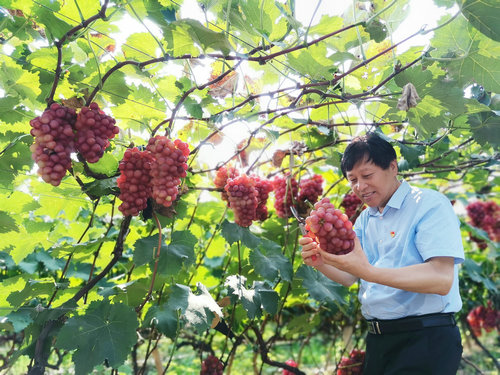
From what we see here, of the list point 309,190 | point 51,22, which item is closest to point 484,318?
point 309,190

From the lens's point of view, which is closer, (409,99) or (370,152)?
(409,99)

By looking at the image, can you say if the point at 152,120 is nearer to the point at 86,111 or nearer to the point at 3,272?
the point at 86,111

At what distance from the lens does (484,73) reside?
57.1 inches

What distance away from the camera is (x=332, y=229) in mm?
1289

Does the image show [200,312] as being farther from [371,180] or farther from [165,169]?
[371,180]

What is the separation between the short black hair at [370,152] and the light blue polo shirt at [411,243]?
5.9 inches

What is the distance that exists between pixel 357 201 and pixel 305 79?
943 mm

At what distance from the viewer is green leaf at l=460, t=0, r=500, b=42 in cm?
116

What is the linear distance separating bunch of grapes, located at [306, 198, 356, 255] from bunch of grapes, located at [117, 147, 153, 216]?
1.68ft

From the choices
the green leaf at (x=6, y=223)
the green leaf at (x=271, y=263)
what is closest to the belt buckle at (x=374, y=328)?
the green leaf at (x=271, y=263)

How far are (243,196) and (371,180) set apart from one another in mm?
492

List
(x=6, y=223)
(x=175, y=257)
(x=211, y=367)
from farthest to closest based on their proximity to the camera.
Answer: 1. (x=211, y=367)
2. (x=6, y=223)
3. (x=175, y=257)

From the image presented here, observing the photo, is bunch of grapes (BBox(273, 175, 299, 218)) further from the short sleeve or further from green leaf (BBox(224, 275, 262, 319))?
the short sleeve

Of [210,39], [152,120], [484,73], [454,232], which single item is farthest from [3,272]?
[484,73]
